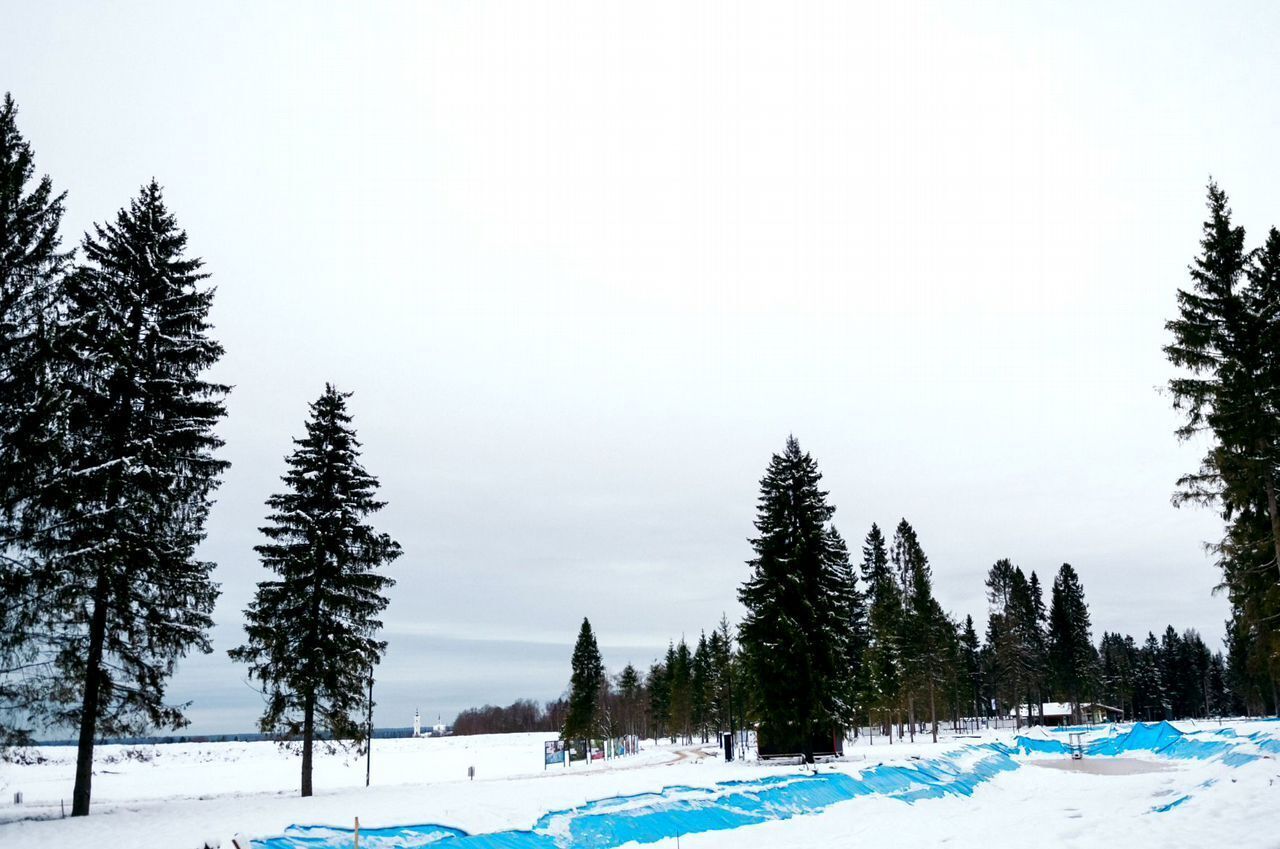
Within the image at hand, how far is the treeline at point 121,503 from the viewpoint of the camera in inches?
741


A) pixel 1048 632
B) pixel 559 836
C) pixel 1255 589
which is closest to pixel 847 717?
pixel 1255 589

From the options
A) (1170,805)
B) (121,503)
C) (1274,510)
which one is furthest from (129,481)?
(1274,510)

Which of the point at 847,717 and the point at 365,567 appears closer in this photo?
the point at 365,567

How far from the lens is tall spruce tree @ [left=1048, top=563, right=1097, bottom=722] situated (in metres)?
87.7

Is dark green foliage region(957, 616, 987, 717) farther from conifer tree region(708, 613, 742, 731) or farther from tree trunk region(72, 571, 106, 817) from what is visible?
tree trunk region(72, 571, 106, 817)

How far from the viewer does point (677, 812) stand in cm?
2250

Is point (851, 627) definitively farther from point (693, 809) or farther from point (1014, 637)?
point (693, 809)

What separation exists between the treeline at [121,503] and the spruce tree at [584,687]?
140 feet

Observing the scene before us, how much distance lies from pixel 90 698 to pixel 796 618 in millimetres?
29294

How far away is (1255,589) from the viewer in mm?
26281

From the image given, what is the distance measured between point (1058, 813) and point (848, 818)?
19.2 ft

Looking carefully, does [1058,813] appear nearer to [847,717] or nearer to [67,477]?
[847,717]

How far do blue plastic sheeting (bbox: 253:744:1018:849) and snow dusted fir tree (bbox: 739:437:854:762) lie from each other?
5.63 m

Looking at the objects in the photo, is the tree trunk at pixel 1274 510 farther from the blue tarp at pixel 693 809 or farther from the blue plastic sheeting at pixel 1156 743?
the blue plastic sheeting at pixel 1156 743
